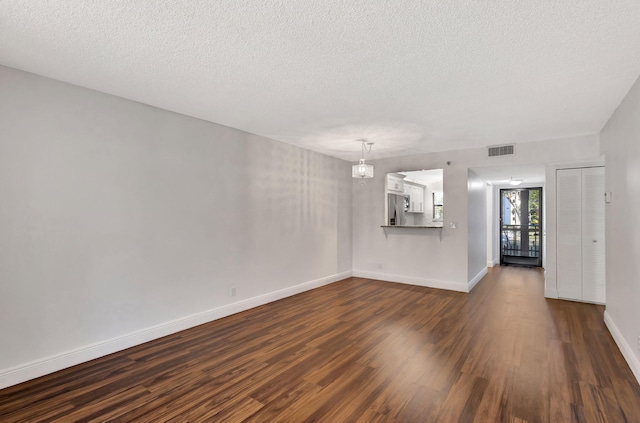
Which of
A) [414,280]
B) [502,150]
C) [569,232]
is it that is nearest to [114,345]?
[414,280]

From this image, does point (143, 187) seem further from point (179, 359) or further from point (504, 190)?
point (504, 190)

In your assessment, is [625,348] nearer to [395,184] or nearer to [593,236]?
[593,236]

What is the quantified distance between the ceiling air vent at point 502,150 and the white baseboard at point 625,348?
8.26ft

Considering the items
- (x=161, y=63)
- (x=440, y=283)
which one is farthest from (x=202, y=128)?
(x=440, y=283)

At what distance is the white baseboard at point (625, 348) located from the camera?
2559 mm

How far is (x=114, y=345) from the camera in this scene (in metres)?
Answer: 3.03

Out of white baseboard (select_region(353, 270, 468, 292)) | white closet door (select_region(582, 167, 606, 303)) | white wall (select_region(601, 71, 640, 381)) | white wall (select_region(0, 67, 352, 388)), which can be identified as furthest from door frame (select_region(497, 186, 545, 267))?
white wall (select_region(0, 67, 352, 388))

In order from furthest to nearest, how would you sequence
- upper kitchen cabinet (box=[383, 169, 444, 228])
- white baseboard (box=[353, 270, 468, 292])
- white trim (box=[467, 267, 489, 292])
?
upper kitchen cabinet (box=[383, 169, 444, 228]) → white trim (box=[467, 267, 489, 292]) → white baseboard (box=[353, 270, 468, 292])

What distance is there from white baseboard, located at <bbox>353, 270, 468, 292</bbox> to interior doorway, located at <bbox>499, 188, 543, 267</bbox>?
4.03 meters

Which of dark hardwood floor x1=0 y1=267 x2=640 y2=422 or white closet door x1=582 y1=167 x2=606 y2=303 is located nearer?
dark hardwood floor x1=0 y1=267 x2=640 y2=422

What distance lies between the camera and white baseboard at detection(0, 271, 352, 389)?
8.19ft

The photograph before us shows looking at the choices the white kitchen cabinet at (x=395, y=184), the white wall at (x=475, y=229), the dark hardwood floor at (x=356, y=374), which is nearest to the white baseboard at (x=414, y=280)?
the white wall at (x=475, y=229)

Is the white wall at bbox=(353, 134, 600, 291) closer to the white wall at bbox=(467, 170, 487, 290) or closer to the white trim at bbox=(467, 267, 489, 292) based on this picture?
the white wall at bbox=(467, 170, 487, 290)

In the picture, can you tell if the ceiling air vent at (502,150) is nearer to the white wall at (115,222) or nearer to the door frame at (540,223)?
the white wall at (115,222)
